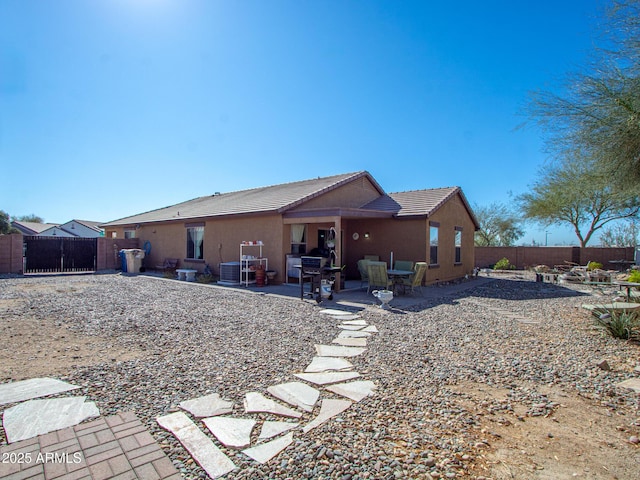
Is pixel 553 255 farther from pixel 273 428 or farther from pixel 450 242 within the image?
pixel 273 428

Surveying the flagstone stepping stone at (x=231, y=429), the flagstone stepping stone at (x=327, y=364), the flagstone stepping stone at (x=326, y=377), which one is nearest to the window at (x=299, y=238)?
the flagstone stepping stone at (x=327, y=364)

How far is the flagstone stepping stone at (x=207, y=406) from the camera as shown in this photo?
284cm

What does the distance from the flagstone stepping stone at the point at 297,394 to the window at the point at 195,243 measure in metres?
12.2

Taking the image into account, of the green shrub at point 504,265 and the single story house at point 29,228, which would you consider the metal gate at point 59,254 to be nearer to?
the green shrub at point 504,265

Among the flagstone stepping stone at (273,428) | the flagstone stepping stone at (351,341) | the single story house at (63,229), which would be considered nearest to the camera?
the flagstone stepping stone at (273,428)

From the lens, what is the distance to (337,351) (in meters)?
4.70

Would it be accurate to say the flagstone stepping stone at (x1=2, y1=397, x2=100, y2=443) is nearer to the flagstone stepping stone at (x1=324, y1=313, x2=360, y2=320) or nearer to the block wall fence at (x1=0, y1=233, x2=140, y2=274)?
the flagstone stepping stone at (x1=324, y1=313, x2=360, y2=320)

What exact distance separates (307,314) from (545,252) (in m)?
19.4

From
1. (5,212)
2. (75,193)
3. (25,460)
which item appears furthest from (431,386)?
(5,212)

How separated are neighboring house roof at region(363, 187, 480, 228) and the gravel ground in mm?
4368

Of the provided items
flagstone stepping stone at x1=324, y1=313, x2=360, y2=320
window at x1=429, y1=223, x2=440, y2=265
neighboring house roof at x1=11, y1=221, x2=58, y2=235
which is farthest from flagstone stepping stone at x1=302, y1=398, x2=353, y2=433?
neighboring house roof at x1=11, y1=221, x2=58, y2=235

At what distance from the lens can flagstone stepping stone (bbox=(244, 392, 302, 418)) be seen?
289cm

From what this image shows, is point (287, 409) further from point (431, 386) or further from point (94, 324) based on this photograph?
point (94, 324)

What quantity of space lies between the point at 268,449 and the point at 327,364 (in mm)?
1854
